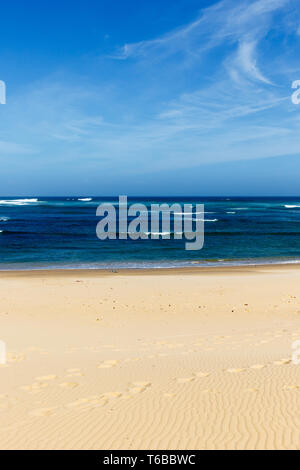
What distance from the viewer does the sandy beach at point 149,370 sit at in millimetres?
4590

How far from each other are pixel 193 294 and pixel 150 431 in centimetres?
945

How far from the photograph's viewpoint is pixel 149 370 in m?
6.71

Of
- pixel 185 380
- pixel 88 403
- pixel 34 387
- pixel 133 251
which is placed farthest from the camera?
pixel 133 251

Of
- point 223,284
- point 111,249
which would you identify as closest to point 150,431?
point 223,284

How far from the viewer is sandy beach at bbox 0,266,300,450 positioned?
459 cm

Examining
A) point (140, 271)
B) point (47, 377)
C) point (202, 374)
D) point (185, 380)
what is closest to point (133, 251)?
point (140, 271)

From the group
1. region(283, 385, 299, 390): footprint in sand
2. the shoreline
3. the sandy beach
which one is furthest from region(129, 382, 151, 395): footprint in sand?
the shoreline

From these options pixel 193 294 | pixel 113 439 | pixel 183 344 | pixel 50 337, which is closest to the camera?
pixel 113 439

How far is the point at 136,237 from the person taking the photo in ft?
116

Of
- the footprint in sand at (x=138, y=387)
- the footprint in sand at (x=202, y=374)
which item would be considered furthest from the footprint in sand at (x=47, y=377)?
the footprint in sand at (x=202, y=374)

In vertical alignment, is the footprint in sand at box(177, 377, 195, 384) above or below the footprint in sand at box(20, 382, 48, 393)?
above

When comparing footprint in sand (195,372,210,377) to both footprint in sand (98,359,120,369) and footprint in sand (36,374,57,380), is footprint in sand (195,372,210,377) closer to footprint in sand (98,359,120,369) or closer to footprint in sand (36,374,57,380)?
footprint in sand (98,359,120,369)

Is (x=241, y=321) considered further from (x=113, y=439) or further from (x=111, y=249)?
(x=111, y=249)

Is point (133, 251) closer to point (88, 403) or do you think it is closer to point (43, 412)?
point (88, 403)
